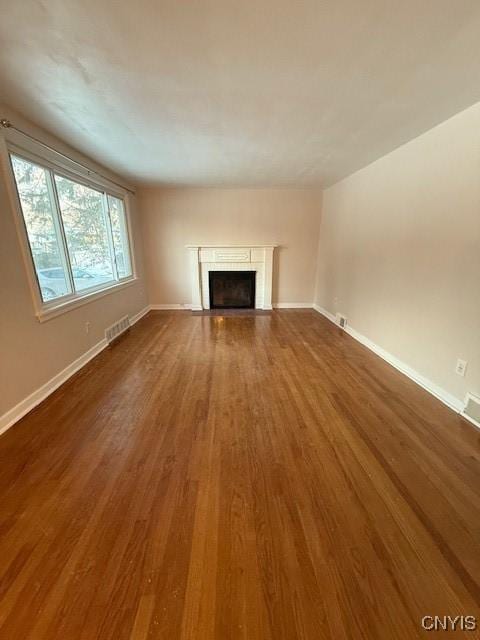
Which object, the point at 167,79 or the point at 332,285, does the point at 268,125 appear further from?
the point at 332,285

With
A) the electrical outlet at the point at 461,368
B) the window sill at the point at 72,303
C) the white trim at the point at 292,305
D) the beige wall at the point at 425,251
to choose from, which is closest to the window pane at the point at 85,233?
the window sill at the point at 72,303

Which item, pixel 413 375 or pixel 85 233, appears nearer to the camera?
pixel 413 375

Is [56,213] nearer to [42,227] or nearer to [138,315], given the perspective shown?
[42,227]

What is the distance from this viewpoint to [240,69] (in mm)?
1509

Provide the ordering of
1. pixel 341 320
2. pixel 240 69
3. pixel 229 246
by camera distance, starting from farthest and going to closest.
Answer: pixel 229 246, pixel 341 320, pixel 240 69

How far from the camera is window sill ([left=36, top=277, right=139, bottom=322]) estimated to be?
2.29 m

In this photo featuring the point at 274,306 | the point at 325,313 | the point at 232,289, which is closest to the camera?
the point at 325,313

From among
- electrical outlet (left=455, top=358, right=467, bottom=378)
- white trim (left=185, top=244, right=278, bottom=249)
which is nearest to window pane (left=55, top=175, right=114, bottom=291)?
white trim (left=185, top=244, right=278, bottom=249)

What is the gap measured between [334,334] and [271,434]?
2.44 meters

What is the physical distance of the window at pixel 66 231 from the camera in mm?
2229

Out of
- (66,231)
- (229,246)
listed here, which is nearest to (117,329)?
(66,231)

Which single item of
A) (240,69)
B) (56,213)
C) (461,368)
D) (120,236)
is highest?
(240,69)

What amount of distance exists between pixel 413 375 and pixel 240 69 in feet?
9.43

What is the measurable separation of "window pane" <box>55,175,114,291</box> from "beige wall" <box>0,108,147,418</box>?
0.41m
